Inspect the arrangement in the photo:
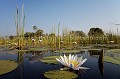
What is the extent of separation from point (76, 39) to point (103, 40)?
2.12 metres

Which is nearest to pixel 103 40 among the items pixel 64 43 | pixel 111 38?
pixel 111 38

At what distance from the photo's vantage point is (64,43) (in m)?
9.00

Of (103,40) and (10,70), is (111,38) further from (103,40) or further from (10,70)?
(10,70)

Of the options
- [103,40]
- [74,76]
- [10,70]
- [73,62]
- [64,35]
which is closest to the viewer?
[74,76]

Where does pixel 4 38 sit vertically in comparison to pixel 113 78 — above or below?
above

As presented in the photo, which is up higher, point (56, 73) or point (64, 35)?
point (64, 35)

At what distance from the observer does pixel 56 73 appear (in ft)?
6.47

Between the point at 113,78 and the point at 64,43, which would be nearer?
the point at 113,78

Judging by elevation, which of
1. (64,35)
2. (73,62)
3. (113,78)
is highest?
(64,35)

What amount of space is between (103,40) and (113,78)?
10.5 meters

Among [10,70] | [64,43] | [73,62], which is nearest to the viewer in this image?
[10,70]

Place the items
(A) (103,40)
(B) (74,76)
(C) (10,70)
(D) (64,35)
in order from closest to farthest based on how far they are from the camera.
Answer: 1. (B) (74,76)
2. (C) (10,70)
3. (D) (64,35)
4. (A) (103,40)

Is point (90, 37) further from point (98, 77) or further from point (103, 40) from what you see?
point (98, 77)

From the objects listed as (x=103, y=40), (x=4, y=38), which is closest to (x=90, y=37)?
(x=103, y=40)
